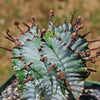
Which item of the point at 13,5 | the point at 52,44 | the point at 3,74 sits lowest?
the point at 52,44

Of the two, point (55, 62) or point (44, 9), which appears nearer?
point (55, 62)

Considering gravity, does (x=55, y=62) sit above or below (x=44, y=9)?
below

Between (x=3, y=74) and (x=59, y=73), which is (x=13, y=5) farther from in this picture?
(x=59, y=73)

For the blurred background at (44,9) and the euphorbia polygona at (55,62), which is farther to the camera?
the blurred background at (44,9)

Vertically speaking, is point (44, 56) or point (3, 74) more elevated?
point (3, 74)

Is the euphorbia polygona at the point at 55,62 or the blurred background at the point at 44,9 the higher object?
the blurred background at the point at 44,9

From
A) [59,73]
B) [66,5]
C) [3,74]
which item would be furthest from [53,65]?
[66,5]

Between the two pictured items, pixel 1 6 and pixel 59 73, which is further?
pixel 1 6

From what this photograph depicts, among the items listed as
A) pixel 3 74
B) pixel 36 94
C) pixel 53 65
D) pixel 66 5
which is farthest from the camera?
pixel 66 5
